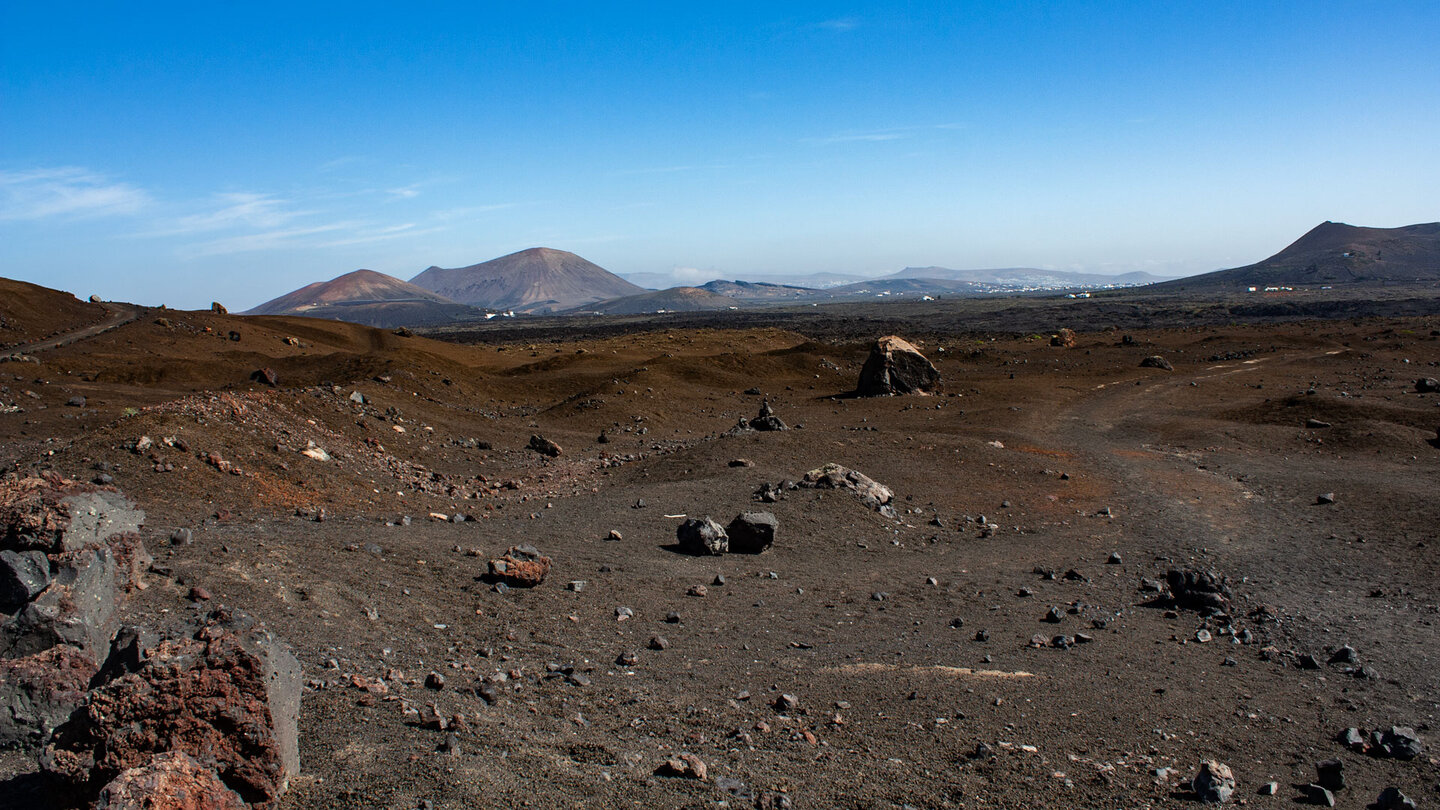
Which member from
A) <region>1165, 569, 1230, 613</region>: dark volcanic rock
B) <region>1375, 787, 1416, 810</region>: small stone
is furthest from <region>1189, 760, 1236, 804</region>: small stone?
<region>1165, 569, 1230, 613</region>: dark volcanic rock

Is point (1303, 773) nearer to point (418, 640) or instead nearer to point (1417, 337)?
point (418, 640)

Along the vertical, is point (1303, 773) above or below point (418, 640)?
below

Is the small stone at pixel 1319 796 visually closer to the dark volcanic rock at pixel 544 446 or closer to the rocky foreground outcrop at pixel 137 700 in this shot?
the rocky foreground outcrop at pixel 137 700

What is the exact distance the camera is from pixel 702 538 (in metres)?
10.5

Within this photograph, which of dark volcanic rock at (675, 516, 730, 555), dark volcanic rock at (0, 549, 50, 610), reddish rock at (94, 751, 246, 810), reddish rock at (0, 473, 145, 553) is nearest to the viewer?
reddish rock at (94, 751, 246, 810)

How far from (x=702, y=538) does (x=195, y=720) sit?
23.1 feet

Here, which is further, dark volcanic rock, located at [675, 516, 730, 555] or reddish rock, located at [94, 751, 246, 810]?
dark volcanic rock, located at [675, 516, 730, 555]

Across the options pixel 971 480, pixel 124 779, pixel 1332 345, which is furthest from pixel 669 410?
pixel 1332 345

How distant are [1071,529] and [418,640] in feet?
31.6

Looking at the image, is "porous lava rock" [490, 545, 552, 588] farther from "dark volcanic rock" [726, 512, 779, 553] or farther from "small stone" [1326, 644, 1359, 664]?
"small stone" [1326, 644, 1359, 664]

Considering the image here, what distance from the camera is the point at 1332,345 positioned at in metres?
36.7

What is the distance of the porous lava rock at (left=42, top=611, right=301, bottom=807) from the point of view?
367cm

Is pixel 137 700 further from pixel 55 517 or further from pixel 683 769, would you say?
pixel 55 517

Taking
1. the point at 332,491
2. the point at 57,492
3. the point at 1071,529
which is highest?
the point at 57,492
